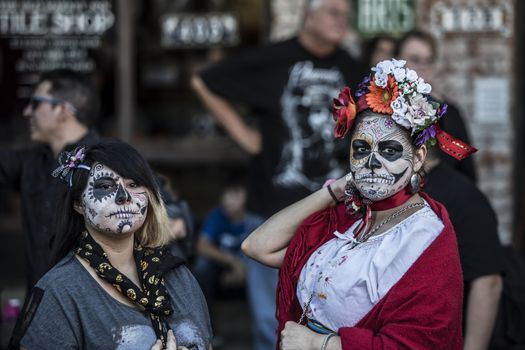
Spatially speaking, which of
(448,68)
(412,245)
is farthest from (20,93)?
(412,245)

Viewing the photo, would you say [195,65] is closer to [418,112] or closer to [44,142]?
[44,142]

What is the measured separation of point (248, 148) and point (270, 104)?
32 centimetres

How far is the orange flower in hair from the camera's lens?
314cm

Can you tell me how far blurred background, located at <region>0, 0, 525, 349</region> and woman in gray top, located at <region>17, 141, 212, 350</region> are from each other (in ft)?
10.7

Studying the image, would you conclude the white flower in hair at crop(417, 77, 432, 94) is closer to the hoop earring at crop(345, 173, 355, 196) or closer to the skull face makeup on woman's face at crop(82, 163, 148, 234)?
the hoop earring at crop(345, 173, 355, 196)

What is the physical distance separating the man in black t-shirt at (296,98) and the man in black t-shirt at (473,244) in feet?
5.07

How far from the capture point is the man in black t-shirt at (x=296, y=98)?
18.3ft

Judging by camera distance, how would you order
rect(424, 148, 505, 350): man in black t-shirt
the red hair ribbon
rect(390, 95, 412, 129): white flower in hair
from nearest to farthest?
rect(390, 95, 412, 129): white flower in hair → the red hair ribbon → rect(424, 148, 505, 350): man in black t-shirt

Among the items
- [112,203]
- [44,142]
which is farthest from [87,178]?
[44,142]

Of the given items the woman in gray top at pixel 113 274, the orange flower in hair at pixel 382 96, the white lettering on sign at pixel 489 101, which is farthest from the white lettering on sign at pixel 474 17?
the woman in gray top at pixel 113 274

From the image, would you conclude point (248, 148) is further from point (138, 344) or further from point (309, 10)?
point (138, 344)

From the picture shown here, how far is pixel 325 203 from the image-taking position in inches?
135

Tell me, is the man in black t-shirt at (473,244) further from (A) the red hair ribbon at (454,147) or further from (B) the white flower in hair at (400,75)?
(B) the white flower in hair at (400,75)

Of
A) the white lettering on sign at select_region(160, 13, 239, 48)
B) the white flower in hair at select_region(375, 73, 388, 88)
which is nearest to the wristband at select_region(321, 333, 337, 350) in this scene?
the white flower in hair at select_region(375, 73, 388, 88)
